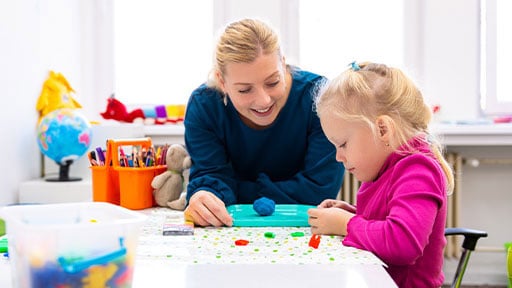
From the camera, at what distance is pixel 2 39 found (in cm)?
205

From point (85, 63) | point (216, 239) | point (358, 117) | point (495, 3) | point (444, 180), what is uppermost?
point (495, 3)

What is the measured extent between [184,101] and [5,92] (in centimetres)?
115

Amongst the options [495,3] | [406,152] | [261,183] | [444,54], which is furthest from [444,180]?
[495,3]

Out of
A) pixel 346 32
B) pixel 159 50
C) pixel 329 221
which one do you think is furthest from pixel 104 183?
pixel 346 32

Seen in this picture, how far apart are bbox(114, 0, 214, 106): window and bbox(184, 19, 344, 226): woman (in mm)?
1615

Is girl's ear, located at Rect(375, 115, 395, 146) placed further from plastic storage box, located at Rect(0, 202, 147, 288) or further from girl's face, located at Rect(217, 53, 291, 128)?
plastic storage box, located at Rect(0, 202, 147, 288)

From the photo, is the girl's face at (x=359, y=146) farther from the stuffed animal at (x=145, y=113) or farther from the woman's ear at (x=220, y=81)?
the stuffed animal at (x=145, y=113)

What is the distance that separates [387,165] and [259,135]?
18.0 inches

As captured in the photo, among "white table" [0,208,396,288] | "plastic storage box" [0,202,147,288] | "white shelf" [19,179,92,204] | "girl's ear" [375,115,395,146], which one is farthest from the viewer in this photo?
"white shelf" [19,179,92,204]

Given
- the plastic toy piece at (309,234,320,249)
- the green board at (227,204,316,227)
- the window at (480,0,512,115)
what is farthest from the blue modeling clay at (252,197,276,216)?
the window at (480,0,512,115)

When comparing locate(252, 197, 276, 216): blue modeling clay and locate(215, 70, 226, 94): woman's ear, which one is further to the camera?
locate(215, 70, 226, 94): woman's ear

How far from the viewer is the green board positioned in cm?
119

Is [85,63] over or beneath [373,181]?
over

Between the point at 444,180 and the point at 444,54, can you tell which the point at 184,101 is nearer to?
the point at 444,54
